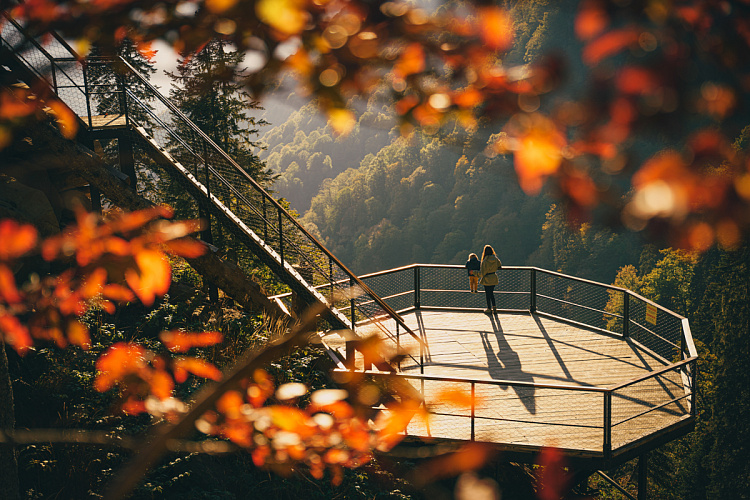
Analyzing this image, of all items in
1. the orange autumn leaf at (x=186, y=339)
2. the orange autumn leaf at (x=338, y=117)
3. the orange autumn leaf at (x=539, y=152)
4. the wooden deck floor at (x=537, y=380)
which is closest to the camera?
the orange autumn leaf at (x=539, y=152)

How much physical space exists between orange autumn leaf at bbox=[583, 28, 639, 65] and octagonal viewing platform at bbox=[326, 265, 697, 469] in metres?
4.34

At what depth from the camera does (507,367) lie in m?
8.66

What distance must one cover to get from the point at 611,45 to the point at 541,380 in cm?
776

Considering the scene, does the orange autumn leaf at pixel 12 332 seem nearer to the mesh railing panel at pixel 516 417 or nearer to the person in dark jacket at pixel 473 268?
the mesh railing panel at pixel 516 417

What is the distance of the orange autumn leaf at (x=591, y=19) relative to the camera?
4.20 feet

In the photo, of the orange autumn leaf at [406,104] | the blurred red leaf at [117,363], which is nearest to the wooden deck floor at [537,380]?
the blurred red leaf at [117,363]

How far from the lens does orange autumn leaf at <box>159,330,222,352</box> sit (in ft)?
23.2

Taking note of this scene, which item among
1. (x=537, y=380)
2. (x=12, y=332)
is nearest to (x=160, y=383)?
(x=12, y=332)

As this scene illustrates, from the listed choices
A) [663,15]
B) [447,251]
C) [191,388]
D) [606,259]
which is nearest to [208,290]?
[191,388]

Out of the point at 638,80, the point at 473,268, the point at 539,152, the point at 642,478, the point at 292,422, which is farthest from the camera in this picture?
the point at 473,268

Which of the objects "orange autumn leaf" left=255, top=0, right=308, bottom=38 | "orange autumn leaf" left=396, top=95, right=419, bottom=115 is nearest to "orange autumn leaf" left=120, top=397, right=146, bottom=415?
"orange autumn leaf" left=396, top=95, right=419, bottom=115

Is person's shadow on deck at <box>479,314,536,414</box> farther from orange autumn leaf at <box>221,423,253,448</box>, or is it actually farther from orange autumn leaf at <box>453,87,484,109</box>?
orange autumn leaf at <box>453,87,484,109</box>

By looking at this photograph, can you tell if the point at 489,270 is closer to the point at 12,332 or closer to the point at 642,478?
the point at 642,478

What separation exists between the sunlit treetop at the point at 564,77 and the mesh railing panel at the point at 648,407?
20.1ft
